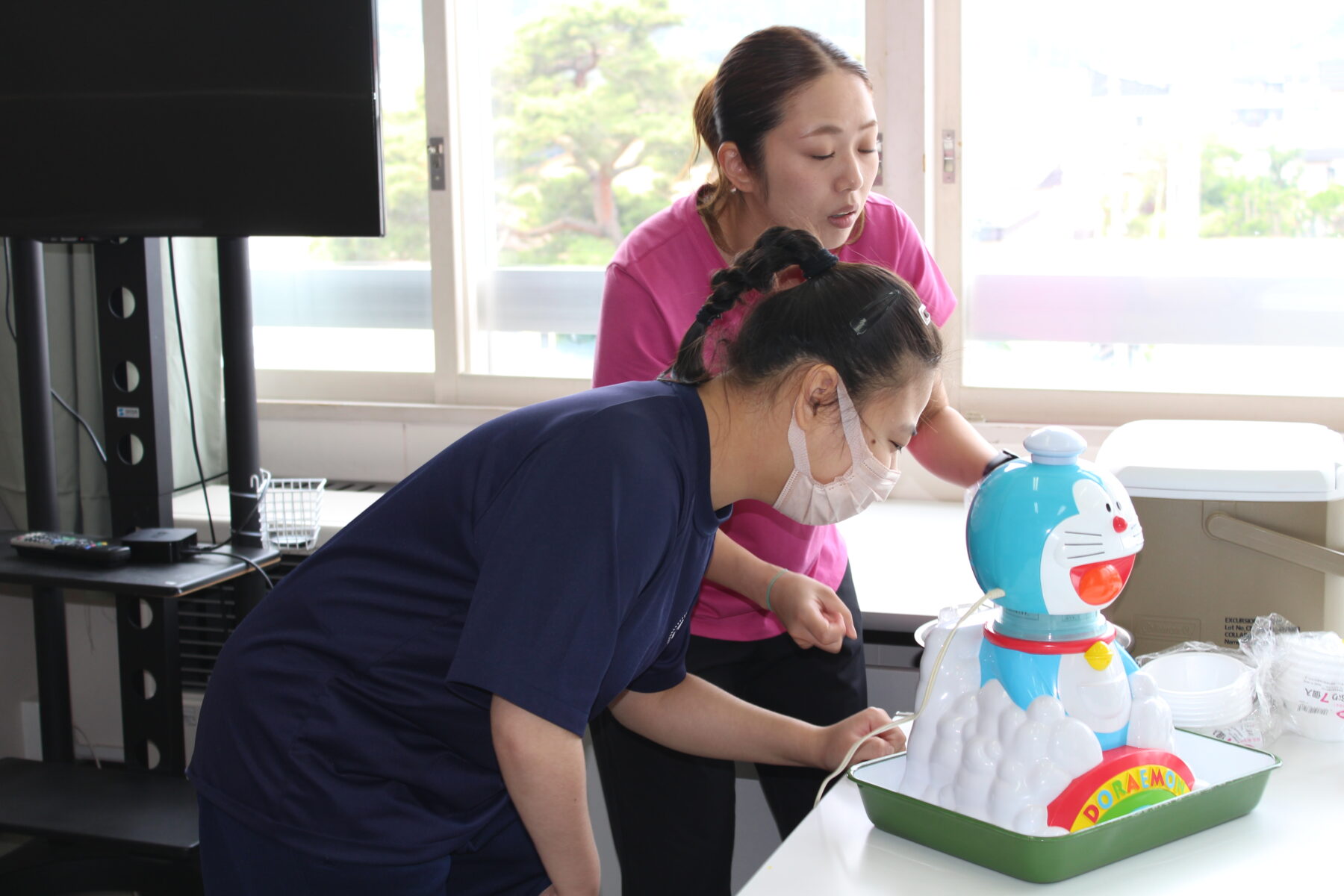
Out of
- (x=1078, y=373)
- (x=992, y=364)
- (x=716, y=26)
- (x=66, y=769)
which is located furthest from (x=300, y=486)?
(x=1078, y=373)

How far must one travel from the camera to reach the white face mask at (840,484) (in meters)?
1.03

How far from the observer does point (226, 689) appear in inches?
42.1

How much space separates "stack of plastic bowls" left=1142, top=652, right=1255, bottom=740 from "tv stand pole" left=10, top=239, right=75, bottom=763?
188cm

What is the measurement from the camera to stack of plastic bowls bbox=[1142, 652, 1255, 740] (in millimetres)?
1172

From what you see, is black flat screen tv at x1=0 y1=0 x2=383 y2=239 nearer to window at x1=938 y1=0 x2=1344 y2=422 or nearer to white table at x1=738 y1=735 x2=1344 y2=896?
window at x1=938 y1=0 x2=1344 y2=422

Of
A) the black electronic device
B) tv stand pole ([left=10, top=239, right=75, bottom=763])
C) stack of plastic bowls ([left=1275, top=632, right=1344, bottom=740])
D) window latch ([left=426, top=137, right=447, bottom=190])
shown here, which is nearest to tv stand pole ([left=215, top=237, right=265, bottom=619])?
the black electronic device

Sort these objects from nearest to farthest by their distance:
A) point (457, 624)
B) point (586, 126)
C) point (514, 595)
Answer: point (514, 595) < point (457, 624) < point (586, 126)

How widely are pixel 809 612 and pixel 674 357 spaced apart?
327 millimetres

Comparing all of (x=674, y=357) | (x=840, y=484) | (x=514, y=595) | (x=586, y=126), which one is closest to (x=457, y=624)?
(x=514, y=595)

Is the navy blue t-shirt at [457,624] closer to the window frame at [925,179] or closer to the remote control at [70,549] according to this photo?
the remote control at [70,549]

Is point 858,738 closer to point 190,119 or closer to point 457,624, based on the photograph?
point 457,624

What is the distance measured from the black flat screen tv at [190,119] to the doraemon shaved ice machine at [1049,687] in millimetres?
1271

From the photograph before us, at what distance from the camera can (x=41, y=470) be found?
2.22 metres

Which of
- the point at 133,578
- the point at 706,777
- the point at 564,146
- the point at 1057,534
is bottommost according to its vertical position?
the point at 706,777
